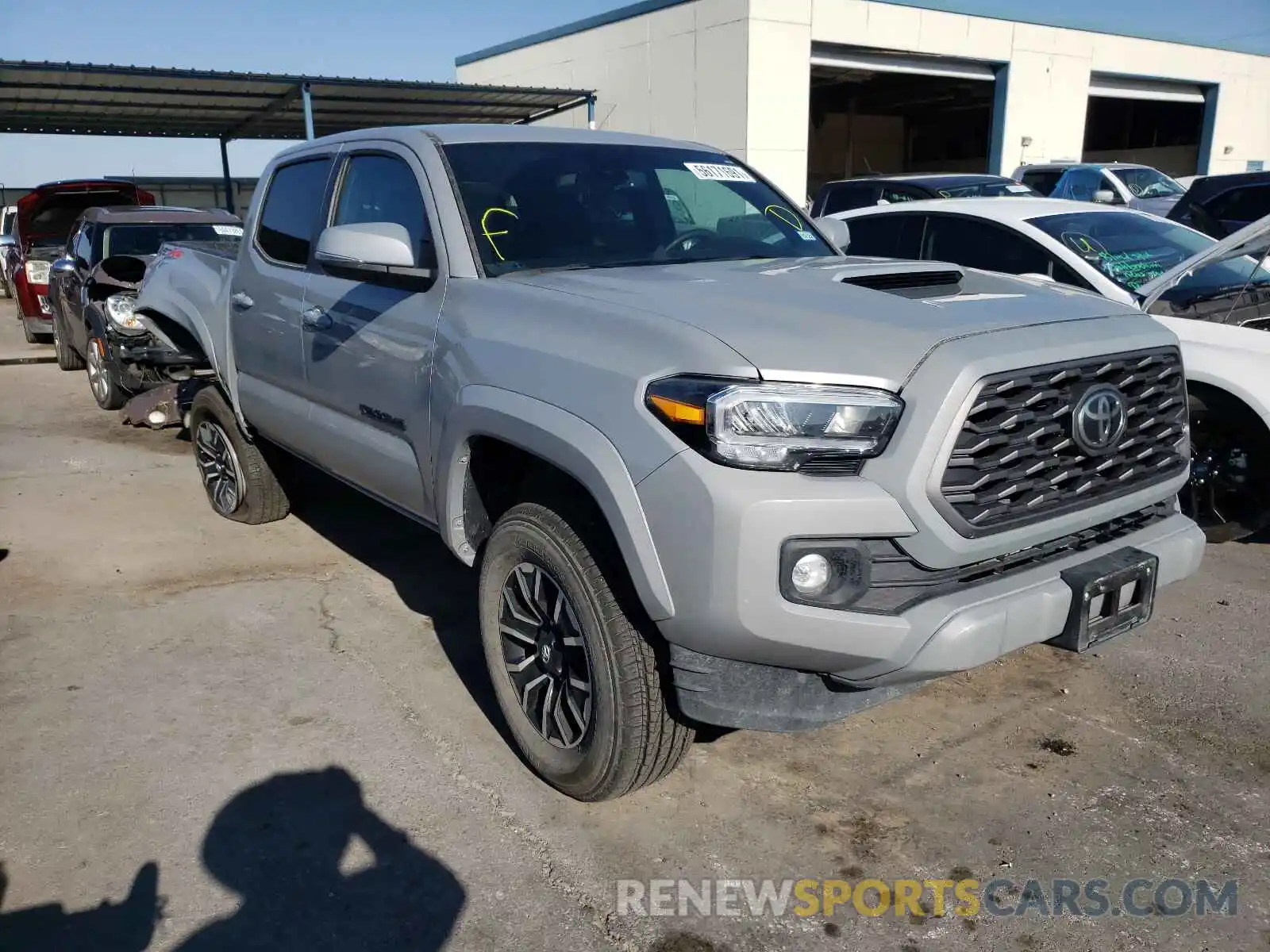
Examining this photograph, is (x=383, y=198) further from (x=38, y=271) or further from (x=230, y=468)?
(x=38, y=271)

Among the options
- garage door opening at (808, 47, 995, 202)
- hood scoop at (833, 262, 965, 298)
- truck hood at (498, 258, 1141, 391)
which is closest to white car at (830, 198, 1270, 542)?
truck hood at (498, 258, 1141, 391)

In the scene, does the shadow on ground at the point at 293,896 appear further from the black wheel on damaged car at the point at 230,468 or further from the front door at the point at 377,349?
the black wheel on damaged car at the point at 230,468

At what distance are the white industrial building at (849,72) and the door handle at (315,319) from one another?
17009mm

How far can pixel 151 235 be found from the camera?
10031 millimetres

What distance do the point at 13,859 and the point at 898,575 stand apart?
2553 mm

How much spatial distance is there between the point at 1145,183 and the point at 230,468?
609 inches

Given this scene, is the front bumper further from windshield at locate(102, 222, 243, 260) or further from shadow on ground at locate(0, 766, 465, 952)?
windshield at locate(102, 222, 243, 260)

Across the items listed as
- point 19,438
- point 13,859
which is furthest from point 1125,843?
point 19,438

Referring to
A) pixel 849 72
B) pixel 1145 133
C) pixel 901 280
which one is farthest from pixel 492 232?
pixel 1145 133

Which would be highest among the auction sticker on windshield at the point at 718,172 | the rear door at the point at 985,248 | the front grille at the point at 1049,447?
the auction sticker on windshield at the point at 718,172

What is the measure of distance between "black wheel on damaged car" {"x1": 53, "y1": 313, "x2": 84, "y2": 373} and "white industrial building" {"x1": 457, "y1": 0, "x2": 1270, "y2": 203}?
12866 millimetres

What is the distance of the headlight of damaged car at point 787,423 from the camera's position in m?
2.36

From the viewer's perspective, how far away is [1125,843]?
2795mm

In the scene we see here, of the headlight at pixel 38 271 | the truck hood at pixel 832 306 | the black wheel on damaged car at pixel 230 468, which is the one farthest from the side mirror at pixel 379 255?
the headlight at pixel 38 271
